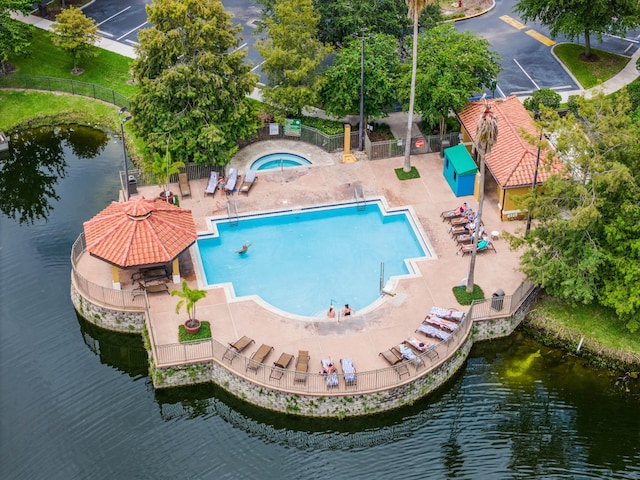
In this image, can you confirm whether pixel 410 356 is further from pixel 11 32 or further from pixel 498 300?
pixel 11 32

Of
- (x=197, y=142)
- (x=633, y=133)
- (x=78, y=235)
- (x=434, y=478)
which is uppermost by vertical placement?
(x=633, y=133)

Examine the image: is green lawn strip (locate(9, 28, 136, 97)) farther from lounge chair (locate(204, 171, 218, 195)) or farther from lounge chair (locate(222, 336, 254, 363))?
lounge chair (locate(222, 336, 254, 363))

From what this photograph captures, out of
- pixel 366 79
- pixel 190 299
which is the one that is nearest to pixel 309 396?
pixel 190 299

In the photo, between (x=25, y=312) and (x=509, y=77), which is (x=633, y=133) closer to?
(x=509, y=77)

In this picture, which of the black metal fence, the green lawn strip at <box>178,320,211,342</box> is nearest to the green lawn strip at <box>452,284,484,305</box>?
the green lawn strip at <box>178,320,211,342</box>

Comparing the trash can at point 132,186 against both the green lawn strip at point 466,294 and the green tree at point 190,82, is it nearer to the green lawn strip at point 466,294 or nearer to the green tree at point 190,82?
the green tree at point 190,82

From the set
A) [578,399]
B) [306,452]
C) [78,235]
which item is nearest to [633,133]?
[578,399]

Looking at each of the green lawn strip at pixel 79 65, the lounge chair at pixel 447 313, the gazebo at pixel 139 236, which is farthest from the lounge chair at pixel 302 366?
the green lawn strip at pixel 79 65
